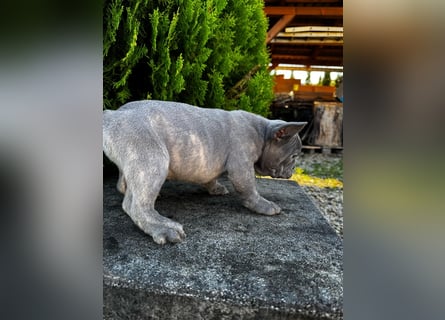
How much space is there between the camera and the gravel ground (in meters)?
3.53

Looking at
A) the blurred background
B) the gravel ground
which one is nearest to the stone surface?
the blurred background

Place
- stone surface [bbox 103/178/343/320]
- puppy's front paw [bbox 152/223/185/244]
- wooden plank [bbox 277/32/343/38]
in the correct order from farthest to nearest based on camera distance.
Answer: wooden plank [bbox 277/32/343/38]
puppy's front paw [bbox 152/223/185/244]
stone surface [bbox 103/178/343/320]

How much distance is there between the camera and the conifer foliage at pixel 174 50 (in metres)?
2.51

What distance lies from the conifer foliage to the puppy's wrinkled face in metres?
1.03

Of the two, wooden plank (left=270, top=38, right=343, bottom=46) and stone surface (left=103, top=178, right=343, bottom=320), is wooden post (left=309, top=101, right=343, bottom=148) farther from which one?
stone surface (left=103, top=178, right=343, bottom=320)

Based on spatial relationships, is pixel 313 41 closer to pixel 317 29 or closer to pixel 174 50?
pixel 317 29

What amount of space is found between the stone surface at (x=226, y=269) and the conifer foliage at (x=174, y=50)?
114 centimetres
